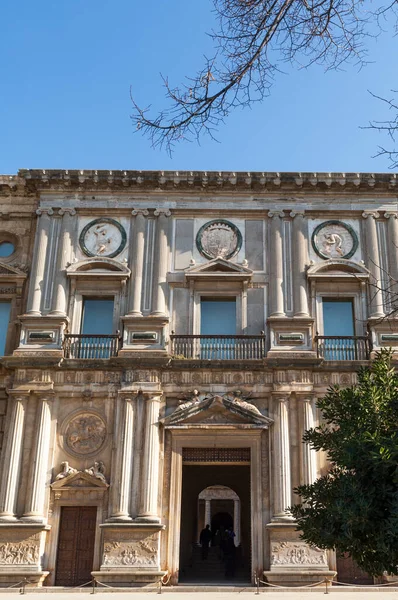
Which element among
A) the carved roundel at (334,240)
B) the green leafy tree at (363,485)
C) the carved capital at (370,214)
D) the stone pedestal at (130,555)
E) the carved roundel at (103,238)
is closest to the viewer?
the green leafy tree at (363,485)

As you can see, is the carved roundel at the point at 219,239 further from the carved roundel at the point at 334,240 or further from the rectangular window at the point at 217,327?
the carved roundel at the point at 334,240

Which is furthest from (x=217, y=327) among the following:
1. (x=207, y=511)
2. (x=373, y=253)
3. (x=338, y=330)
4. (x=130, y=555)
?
(x=207, y=511)

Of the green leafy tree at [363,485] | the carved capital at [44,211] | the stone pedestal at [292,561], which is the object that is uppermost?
the carved capital at [44,211]

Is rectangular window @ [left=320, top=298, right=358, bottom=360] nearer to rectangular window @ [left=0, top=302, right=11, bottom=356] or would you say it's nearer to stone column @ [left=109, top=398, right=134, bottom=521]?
stone column @ [left=109, top=398, right=134, bottom=521]

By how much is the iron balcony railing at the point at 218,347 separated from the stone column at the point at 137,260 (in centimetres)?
160

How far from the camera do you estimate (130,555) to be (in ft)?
61.1

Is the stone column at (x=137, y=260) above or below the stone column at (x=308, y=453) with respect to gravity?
above

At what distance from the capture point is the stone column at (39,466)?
1916 centimetres

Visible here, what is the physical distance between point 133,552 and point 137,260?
884 centimetres

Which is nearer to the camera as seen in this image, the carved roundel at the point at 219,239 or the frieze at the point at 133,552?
the frieze at the point at 133,552

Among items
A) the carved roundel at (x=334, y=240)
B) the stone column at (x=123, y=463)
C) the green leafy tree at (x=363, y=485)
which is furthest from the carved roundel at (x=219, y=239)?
the green leafy tree at (x=363, y=485)

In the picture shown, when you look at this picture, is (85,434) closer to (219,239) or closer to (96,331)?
(96,331)

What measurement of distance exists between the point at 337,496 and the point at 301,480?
940 cm

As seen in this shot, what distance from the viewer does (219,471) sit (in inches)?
1007
